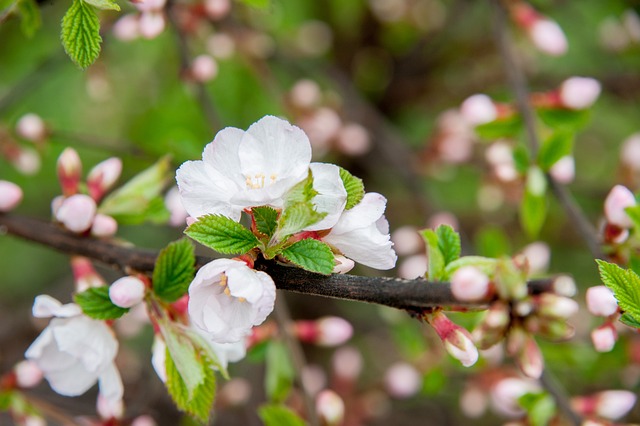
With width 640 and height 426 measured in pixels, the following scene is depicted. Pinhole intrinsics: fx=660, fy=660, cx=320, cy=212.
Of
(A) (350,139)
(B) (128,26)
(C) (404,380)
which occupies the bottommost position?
(C) (404,380)

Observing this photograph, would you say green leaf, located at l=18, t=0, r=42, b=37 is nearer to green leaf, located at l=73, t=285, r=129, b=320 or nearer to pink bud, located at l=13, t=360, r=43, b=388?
green leaf, located at l=73, t=285, r=129, b=320

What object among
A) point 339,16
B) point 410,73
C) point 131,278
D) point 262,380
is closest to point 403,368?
point 262,380

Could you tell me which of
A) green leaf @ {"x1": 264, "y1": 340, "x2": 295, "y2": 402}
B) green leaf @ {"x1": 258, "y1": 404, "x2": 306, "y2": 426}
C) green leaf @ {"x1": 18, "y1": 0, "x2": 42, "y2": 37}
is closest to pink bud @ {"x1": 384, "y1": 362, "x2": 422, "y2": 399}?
green leaf @ {"x1": 264, "y1": 340, "x2": 295, "y2": 402}

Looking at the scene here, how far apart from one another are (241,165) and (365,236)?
15 centimetres

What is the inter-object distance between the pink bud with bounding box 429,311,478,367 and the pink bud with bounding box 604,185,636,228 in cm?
35

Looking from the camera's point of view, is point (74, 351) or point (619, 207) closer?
point (74, 351)

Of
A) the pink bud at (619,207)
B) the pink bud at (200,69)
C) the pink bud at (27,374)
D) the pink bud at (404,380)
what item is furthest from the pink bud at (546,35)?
the pink bud at (27,374)

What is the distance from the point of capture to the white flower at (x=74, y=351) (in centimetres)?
74

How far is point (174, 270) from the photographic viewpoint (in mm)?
710

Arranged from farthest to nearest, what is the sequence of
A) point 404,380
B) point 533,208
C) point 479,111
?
point 404,380, point 479,111, point 533,208

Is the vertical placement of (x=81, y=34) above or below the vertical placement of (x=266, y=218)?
above

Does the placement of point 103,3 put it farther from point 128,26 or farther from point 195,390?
point 128,26

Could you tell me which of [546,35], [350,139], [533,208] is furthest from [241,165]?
[350,139]

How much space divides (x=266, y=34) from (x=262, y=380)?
3.18 feet
